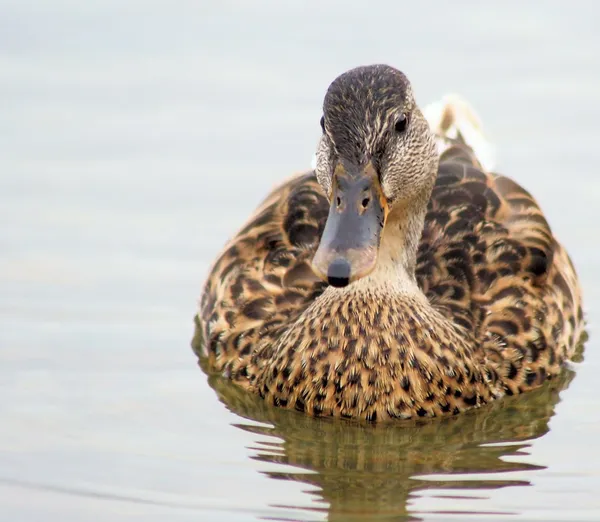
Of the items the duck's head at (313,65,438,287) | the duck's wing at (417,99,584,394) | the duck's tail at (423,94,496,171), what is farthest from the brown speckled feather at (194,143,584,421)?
the duck's tail at (423,94,496,171)

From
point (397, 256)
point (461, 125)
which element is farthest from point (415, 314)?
point (461, 125)

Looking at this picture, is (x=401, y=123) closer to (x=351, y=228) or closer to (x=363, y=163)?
(x=363, y=163)

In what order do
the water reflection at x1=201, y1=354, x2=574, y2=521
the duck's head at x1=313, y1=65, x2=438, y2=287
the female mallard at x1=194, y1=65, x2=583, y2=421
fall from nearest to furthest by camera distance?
the water reflection at x1=201, y1=354, x2=574, y2=521
the duck's head at x1=313, y1=65, x2=438, y2=287
the female mallard at x1=194, y1=65, x2=583, y2=421

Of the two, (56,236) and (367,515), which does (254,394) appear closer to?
(367,515)

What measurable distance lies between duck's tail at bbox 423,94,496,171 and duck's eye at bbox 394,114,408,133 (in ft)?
9.54

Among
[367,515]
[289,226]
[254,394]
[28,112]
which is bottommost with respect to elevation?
[367,515]

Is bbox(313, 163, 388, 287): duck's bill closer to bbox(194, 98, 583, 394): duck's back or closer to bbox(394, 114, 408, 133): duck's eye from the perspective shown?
bbox(394, 114, 408, 133): duck's eye

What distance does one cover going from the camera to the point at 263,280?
889 cm

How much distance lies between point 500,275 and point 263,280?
1319mm

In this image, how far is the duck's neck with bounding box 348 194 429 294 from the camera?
8258 millimetres

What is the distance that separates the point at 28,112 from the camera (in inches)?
468

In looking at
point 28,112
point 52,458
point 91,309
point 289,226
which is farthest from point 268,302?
point 28,112

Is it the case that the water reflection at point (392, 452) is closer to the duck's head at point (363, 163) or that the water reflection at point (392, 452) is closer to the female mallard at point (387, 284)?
the female mallard at point (387, 284)

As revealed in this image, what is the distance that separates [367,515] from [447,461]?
85 centimetres
